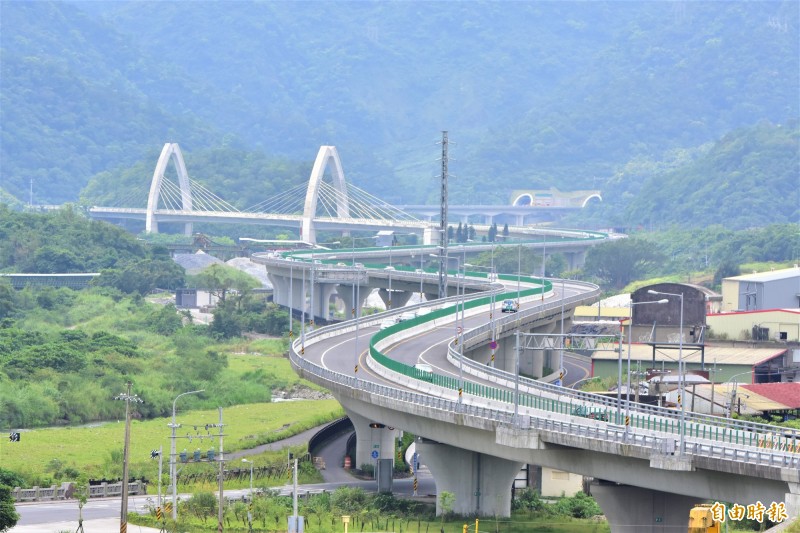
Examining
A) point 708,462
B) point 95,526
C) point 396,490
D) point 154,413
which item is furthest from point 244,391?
point 708,462

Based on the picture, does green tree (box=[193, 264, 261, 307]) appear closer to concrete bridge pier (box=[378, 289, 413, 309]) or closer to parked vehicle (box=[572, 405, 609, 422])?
concrete bridge pier (box=[378, 289, 413, 309])

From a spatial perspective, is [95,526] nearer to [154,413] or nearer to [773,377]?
[154,413]

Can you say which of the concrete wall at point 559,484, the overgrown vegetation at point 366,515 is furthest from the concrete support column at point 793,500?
the concrete wall at point 559,484

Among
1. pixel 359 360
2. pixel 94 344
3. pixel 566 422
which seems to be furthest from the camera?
pixel 94 344

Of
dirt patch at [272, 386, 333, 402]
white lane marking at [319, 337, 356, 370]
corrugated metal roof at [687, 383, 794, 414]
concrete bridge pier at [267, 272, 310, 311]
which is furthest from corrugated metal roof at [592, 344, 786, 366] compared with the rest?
concrete bridge pier at [267, 272, 310, 311]

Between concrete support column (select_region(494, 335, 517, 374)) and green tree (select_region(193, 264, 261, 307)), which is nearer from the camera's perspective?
concrete support column (select_region(494, 335, 517, 374))

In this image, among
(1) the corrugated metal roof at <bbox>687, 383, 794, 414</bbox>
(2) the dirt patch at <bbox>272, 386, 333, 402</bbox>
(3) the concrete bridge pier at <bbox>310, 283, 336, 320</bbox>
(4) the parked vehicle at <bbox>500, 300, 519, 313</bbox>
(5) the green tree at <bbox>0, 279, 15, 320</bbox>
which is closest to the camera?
(1) the corrugated metal roof at <bbox>687, 383, 794, 414</bbox>
